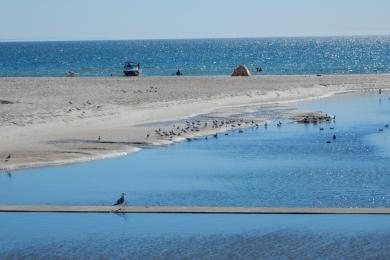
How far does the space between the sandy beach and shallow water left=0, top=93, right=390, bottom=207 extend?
1.64 metres

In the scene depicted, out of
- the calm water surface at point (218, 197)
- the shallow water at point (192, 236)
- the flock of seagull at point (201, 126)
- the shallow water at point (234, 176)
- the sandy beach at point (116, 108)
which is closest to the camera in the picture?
the shallow water at point (192, 236)

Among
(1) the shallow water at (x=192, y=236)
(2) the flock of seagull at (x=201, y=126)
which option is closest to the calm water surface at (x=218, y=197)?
(1) the shallow water at (x=192, y=236)

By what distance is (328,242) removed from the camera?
730 inches

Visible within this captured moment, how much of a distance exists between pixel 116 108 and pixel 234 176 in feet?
65.6

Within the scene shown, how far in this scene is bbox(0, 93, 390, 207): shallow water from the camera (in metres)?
23.4

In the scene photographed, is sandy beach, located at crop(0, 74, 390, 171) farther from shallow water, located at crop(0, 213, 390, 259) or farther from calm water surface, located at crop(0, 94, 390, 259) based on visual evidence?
shallow water, located at crop(0, 213, 390, 259)

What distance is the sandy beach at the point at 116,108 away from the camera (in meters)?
32.3

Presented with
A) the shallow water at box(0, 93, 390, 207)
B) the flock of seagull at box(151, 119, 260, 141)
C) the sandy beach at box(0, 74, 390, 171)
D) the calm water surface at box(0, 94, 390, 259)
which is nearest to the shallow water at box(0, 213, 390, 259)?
the calm water surface at box(0, 94, 390, 259)

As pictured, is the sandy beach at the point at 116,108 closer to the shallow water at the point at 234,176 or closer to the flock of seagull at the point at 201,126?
the flock of seagull at the point at 201,126

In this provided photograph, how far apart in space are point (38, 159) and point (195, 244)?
12.3m

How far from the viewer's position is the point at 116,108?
1822 inches

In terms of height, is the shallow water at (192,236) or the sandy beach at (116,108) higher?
the sandy beach at (116,108)

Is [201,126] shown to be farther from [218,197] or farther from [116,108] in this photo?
[218,197]

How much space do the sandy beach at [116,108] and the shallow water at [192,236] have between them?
8537 mm
